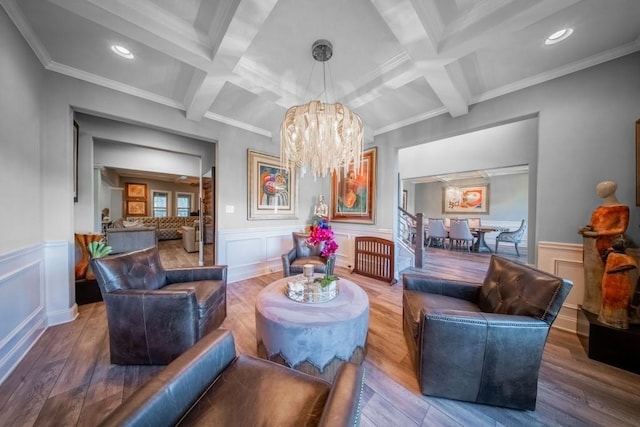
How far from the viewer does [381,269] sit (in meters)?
3.64

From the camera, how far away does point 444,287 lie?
197cm

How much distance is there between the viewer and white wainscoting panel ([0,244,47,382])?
156 centimetres

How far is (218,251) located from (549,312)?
12.3 ft

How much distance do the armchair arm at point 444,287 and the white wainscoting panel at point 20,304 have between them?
3219mm

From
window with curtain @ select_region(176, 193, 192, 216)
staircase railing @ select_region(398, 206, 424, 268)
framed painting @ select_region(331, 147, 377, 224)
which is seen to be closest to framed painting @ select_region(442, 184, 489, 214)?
staircase railing @ select_region(398, 206, 424, 268)

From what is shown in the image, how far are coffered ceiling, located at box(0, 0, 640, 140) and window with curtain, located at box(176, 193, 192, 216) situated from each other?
26.4 ft

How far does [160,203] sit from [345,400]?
11028 millimetres

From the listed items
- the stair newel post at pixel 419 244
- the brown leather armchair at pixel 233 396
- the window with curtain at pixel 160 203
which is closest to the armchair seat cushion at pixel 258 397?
the brown leather armchair at pixel 233 396

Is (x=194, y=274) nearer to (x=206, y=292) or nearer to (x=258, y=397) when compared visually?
(x=206, y=292)

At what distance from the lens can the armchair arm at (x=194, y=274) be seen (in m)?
2.25

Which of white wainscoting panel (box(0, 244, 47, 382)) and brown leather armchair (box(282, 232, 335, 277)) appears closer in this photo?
white wainscoting panel (box(0, 244, 47, 382))

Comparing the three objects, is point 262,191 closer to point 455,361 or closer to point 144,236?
point 144,236

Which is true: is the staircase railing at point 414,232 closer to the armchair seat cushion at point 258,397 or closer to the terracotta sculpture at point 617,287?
the terracotta sculpture at point 617,287

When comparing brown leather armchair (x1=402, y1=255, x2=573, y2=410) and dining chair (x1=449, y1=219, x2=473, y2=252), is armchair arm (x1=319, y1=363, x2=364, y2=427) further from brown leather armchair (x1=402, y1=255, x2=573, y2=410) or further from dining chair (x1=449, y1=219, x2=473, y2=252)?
dining chair (x1=449, y1=219, x2=473, y2=252)
